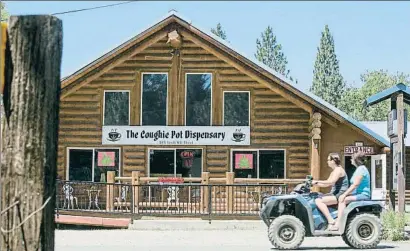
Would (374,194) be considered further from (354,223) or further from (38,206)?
(38,206)

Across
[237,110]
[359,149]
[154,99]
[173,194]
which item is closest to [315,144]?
[359,149]

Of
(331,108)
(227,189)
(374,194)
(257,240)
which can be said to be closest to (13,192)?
(257,240)

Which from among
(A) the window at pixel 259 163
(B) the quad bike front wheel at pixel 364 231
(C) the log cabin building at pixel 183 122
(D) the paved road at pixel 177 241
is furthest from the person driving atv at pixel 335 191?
(A) the window at pixel 259 163

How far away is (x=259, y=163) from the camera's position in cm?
2438

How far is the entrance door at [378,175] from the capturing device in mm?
25013

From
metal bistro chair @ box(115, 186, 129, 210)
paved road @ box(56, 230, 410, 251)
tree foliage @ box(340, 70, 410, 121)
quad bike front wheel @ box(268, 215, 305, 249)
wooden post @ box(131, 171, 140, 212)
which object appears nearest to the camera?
quad bike front wheel @ box(268, 215, 305, 249)

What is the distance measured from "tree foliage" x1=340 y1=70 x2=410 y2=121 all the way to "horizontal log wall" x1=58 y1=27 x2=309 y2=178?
230 ft

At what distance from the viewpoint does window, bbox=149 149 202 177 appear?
24312 millimetres

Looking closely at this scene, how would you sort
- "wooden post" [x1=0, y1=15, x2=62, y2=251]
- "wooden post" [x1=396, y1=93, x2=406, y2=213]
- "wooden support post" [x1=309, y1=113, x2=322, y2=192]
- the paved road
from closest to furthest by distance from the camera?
"wooden post" [x1=0, y1=15, x2=62, y2=251]
the paved road
"wooden post" [x1=396, y1=93, x2=406, y2=213]
"wooden support post" [x1=309, y1=113, x2=322, y2=192]

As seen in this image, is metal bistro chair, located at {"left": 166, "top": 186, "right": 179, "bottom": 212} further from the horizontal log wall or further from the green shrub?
the green shrub

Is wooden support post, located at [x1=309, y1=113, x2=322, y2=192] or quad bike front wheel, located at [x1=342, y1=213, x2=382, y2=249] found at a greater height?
wooden support post, located at [x1=309, y1=113, x2=322, y2=192]

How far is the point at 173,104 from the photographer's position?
24.4m

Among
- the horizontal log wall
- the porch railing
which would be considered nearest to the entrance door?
the horizontal log wall

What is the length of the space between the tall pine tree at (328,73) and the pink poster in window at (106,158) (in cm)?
7676
